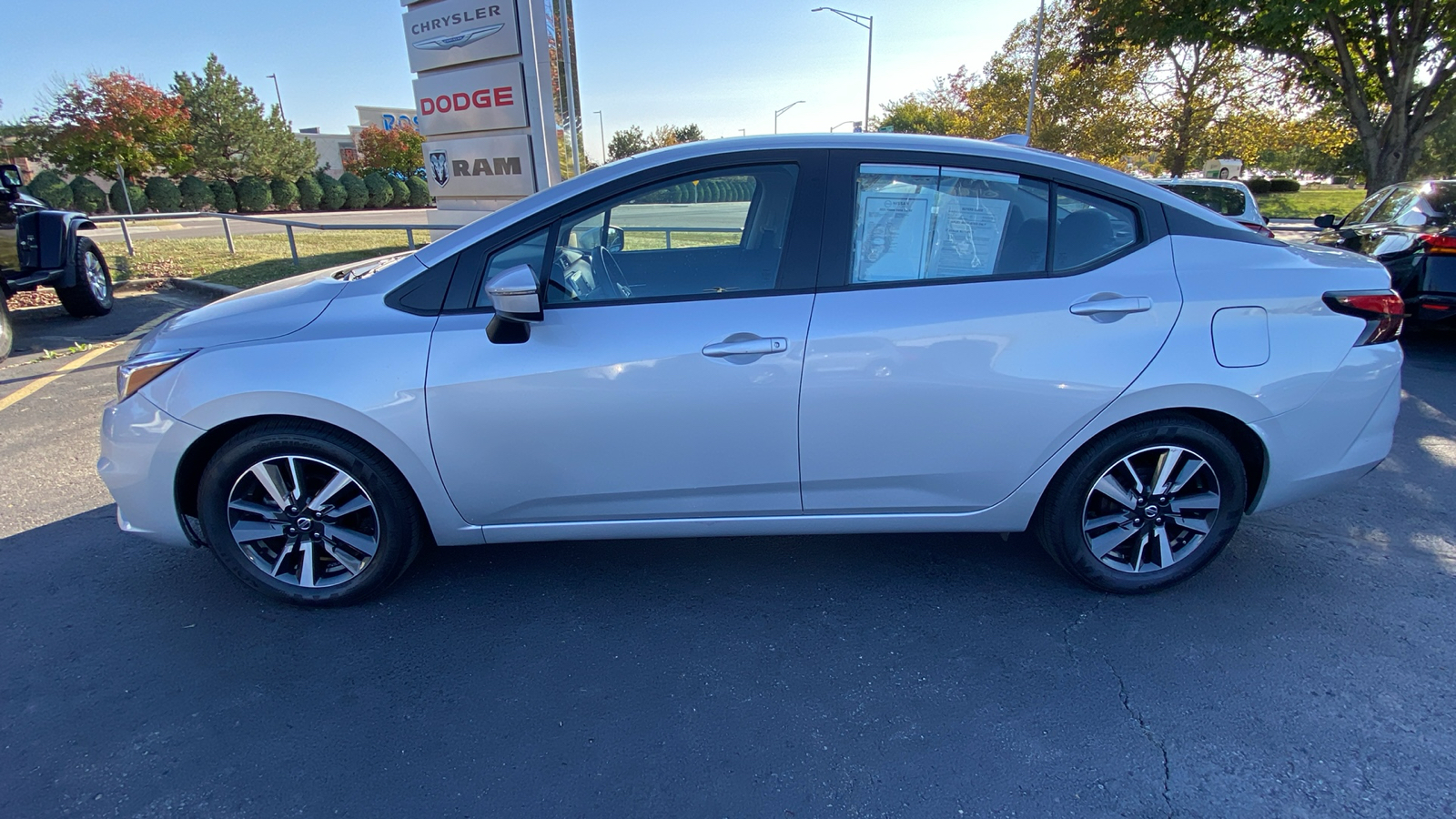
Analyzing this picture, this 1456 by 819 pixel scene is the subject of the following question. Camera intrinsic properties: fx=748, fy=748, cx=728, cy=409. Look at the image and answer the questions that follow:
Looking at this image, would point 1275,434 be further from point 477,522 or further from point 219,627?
point 219,627

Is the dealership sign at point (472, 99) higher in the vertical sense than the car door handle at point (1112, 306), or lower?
higher

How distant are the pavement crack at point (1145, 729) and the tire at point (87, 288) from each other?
32.8 feet

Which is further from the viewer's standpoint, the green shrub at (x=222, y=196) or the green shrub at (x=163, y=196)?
the green shrub at (x=222, y=196)

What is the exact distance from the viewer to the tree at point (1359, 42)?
13.6 m

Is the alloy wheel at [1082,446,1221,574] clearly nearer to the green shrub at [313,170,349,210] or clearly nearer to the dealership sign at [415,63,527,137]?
the dealership sign at [415,63,527,137]

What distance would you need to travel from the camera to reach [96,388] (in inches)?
228

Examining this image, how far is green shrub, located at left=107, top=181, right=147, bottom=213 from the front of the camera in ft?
91.4

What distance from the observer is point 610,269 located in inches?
119

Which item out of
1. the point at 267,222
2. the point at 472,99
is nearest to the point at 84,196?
the point at 267,222

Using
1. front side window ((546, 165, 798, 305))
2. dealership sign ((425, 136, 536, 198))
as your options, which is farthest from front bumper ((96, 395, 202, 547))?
dealership sign ((425, 136, 536, 198))

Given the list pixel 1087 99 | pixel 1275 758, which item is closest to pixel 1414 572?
pixel 1275 758

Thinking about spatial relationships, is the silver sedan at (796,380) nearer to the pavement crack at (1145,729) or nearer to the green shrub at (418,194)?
the pavement crack at (1145,729)

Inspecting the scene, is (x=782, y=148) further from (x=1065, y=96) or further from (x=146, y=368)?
(x=1065, y=96)

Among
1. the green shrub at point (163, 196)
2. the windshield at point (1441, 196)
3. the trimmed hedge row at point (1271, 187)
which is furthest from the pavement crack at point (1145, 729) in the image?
the trimmed hedge row at point (1271, 187)
